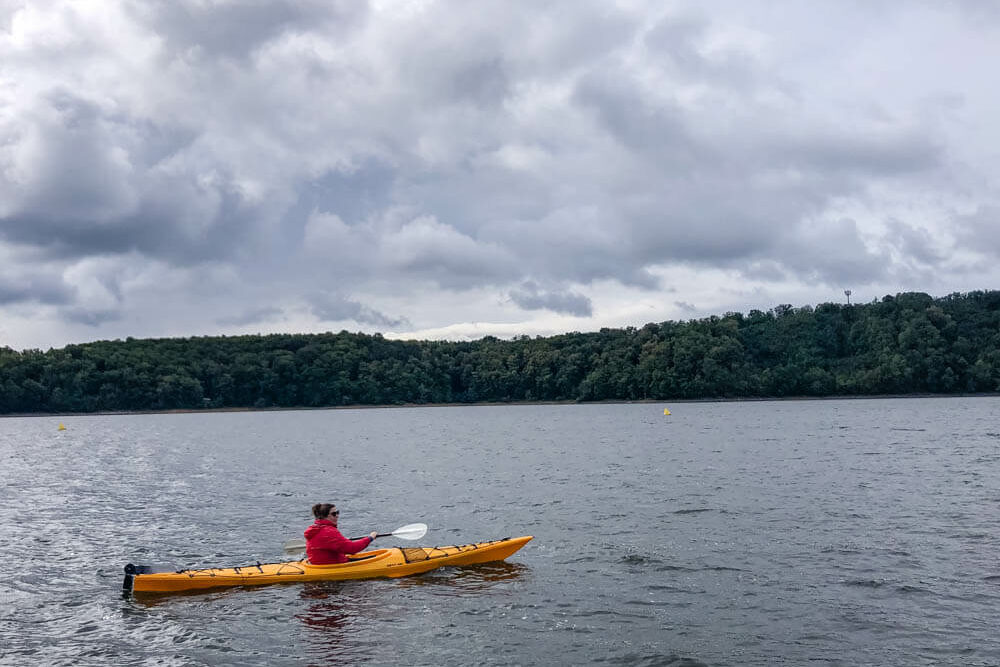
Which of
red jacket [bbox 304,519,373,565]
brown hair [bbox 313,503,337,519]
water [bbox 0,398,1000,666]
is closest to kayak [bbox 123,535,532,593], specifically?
red jacket [bbox 304,519,373,565]

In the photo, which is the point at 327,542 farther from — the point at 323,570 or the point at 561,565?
the point at 561,565

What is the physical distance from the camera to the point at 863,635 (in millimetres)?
13234

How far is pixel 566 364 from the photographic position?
15662cm

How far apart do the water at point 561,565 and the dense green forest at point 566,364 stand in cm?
10223

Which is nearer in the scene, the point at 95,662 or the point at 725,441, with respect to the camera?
the point at 95,662

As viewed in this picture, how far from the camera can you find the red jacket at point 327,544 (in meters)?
Result: 17.9

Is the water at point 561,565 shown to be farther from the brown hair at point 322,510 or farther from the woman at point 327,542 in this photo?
the brown hair at point 322,510

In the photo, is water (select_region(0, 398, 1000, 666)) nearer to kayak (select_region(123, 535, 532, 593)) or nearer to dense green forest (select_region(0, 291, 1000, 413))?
kayak (select_region(123, 535, 532, 593))

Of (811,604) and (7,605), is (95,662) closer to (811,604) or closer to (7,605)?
(7,605)

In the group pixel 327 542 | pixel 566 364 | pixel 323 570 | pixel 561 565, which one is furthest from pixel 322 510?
pixel 566 364

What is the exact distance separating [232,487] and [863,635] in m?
Result: 29.8

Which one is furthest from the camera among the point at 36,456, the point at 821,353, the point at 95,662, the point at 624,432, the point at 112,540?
the point at 821,353

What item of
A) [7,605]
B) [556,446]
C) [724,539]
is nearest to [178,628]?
[7,605]

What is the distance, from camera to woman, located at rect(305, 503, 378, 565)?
704 inches
